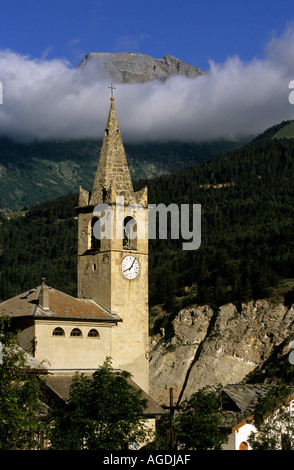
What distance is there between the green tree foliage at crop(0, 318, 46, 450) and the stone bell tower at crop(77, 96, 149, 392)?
19.7 metres

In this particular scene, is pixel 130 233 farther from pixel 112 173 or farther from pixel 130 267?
pixel 112 173

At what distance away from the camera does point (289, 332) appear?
4173 inches

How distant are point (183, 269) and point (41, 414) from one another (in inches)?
3489

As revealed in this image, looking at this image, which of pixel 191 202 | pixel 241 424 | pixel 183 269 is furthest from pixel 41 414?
pixel 191 202

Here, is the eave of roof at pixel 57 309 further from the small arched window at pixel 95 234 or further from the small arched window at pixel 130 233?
Answer: the small arched window at pixel 130 233

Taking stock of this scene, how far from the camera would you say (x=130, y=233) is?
59188 millimetres

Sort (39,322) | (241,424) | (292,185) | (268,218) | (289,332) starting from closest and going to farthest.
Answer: (241,424), (39,322), (289,332), (268,218), (292,185)

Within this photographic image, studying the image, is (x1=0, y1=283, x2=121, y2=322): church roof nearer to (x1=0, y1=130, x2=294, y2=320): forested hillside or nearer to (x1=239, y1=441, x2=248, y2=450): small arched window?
(x1=239, y1=441, x2=248, y2=450): small arched window

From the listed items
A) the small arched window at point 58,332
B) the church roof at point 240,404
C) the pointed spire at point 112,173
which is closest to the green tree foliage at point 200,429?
the church roof at point 240,404

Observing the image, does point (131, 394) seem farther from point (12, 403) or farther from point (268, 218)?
point (268, 218)

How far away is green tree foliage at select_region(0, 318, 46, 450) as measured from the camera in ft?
111

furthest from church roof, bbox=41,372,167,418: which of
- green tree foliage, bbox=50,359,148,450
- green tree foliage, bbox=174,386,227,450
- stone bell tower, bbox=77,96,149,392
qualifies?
green tree foliage, bbox=174,386,227,450

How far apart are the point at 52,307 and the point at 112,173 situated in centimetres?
1101

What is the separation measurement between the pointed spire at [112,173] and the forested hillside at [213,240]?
54.9 meters
